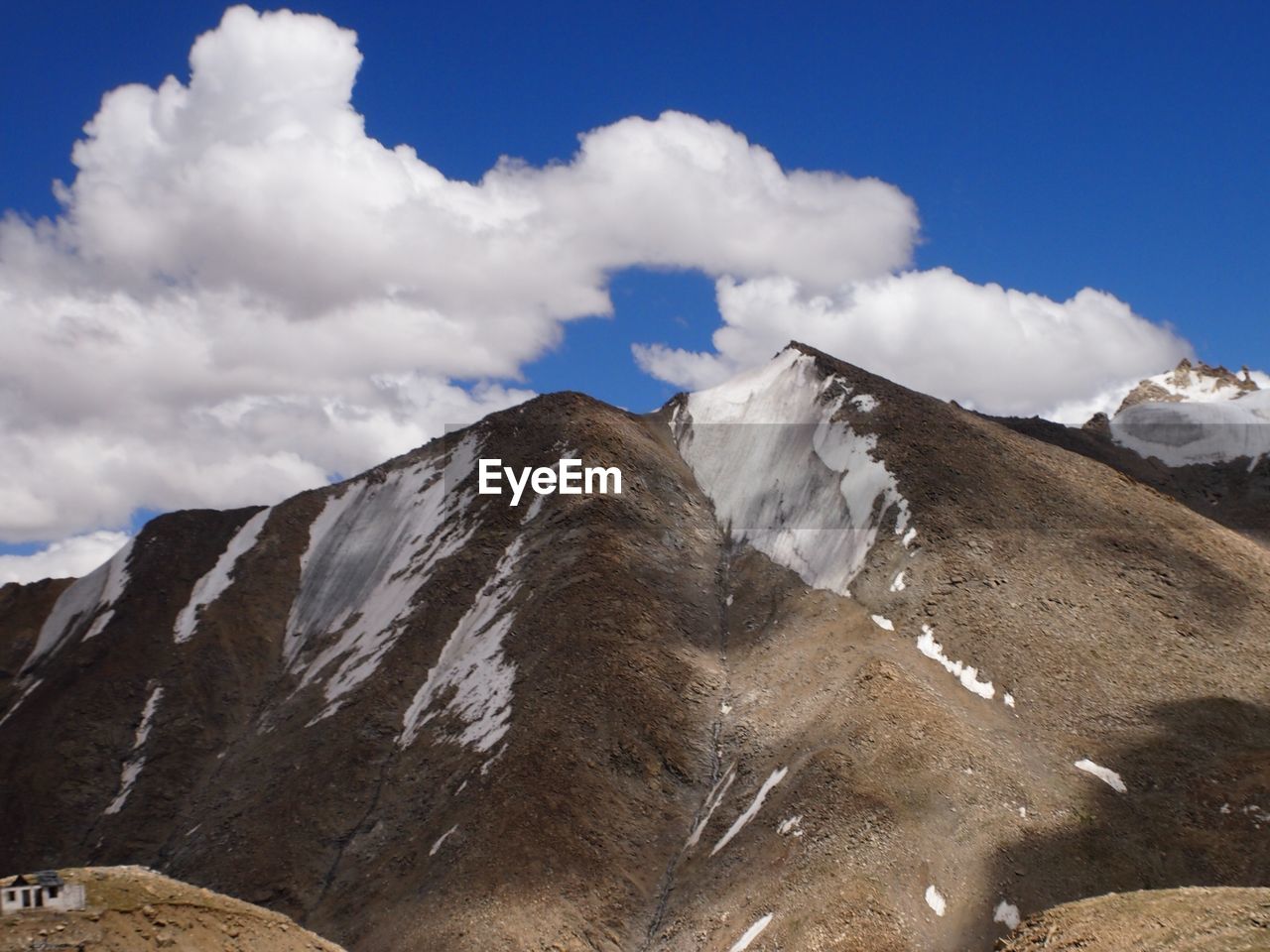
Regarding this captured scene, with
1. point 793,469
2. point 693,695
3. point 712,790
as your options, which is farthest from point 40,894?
point 793,469

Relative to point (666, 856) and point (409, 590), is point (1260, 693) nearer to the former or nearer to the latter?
point (666, 856)

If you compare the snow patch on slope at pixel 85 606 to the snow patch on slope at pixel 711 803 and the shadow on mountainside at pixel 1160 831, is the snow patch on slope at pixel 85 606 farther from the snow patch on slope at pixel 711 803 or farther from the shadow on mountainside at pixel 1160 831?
the shadow on mountainside at pixel 1160 831

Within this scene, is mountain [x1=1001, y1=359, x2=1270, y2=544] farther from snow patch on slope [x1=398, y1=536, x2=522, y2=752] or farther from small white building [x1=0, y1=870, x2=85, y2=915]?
small white building [x1=0, y1=870, x2=85, y2=915]

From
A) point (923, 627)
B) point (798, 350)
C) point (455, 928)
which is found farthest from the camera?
point (798, 350)

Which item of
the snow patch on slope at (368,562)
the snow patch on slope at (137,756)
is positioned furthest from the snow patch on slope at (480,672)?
the snow patch on slope at (137,756)

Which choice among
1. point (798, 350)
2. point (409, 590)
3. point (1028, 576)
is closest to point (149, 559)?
point (409, 590)

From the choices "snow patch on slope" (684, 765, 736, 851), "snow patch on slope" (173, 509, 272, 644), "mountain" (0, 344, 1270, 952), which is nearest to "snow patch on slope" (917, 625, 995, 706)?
"mountain" (0, 344, 1270, 952)
